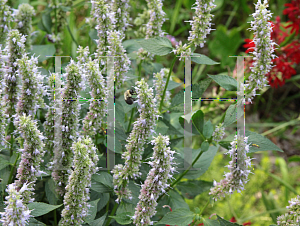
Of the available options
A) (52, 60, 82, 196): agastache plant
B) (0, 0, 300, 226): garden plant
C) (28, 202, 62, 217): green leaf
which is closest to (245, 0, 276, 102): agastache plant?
(0, 0, 300, 226): garden plant

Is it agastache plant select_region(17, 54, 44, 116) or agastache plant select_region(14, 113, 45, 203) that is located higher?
agastache plant select_region(17, 54, 44, 116)

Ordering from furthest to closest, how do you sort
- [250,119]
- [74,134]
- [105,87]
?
[250,119] < [105,87] < [74,134]

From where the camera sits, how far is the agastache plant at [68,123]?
4.86ft

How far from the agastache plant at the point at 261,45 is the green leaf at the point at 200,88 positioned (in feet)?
1.31

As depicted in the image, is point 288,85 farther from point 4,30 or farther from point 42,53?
point 4,30

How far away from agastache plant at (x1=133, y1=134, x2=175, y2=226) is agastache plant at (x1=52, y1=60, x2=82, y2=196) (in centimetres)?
41

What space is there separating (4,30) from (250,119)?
361 centimetres

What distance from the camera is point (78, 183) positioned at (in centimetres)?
136

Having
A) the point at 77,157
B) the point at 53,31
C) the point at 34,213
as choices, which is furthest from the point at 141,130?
the point at 53,31

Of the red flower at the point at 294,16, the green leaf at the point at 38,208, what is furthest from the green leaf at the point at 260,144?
the red flower at the point at 294,16

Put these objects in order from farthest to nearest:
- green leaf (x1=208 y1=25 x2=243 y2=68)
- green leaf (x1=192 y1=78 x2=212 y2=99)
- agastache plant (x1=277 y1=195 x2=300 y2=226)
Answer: green leaf (x1=208 y1=25 x2=243 y2=68)
green leaf (x1=192 y1=78 x2=212 y2=99)
agastache plant (x1=277 y1=195 x2=300 y2=226)

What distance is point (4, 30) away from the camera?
2018mm

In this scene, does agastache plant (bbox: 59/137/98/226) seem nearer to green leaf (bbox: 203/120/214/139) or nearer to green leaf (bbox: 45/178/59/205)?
green leaf (bbox: 45/178/59/205)

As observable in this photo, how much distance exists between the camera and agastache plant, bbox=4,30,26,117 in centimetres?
162
